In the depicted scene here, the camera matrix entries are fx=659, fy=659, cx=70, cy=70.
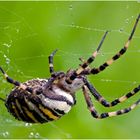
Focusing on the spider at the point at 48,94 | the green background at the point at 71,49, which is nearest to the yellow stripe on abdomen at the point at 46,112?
the spider at the point at 48,94

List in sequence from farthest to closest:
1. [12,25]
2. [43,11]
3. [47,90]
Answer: [43,11] → [12,25] → [47,90]

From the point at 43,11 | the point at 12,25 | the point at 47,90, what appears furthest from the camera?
the point at 43,11

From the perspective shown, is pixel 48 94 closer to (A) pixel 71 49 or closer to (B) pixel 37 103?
(B) pixel 37 103

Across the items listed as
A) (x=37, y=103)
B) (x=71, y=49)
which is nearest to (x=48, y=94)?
(x=37, y=103)

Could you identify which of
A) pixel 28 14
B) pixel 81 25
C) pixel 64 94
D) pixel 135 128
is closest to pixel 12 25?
pixel 28 14

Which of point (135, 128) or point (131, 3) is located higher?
point (131, 3)

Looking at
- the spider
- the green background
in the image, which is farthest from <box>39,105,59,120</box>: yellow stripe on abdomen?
the green background

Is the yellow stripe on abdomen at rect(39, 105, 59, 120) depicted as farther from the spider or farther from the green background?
the green background

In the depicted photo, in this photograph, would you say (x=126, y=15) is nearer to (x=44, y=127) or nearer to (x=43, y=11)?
(x=43, y=11)

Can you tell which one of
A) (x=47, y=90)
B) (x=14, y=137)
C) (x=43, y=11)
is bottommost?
(x=47, y=90)
